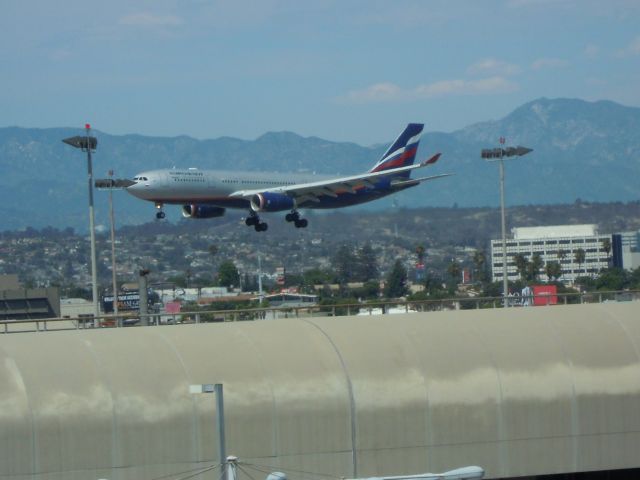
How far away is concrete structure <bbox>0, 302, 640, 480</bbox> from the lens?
2873 centimetres

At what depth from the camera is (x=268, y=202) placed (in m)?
81.7

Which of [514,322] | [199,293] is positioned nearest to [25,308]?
[199,293]

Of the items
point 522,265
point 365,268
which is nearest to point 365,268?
point 365,268

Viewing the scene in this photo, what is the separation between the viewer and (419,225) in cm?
18588

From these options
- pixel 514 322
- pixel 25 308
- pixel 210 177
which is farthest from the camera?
pixel 25 308

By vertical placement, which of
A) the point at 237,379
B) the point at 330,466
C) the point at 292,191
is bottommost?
the point at 330,466

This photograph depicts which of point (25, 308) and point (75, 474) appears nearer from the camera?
point (75, 474)

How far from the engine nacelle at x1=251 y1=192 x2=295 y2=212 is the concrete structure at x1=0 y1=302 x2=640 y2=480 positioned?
151 feet

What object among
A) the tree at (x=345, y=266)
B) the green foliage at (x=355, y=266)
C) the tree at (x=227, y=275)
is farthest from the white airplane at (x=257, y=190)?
the tree at (x=227, y=275)

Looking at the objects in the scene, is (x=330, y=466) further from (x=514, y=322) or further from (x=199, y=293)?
(x=199, y=293)

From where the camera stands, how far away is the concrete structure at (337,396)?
2873 cm

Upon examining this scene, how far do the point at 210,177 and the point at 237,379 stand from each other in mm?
51711

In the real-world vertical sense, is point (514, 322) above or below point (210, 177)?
below

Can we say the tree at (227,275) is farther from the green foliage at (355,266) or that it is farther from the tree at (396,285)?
the tree at (396,285)
